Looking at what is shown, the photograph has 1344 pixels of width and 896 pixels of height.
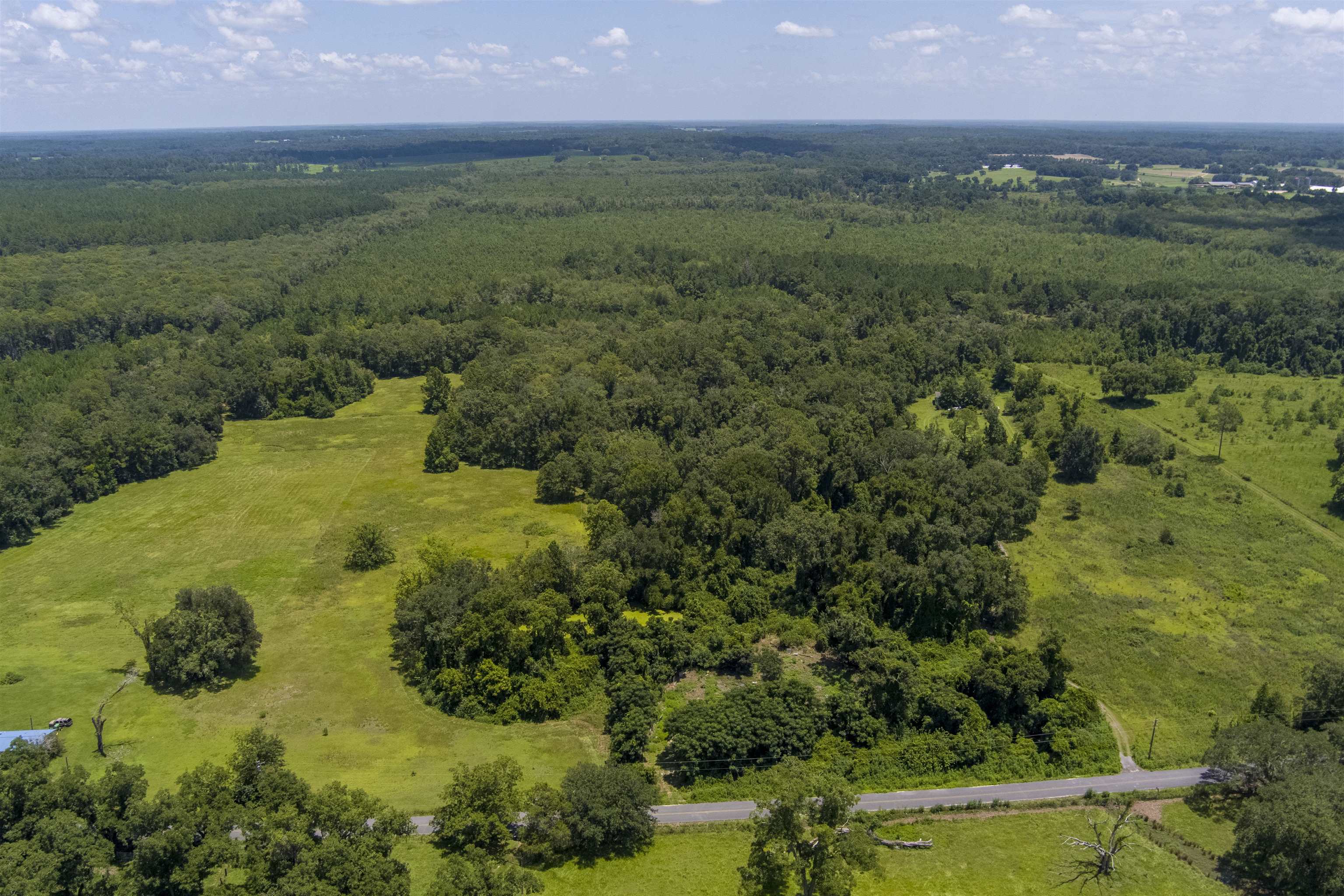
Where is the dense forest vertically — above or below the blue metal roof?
above

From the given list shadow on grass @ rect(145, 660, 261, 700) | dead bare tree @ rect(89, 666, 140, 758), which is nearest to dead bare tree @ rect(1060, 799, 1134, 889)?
shadow on grass @ rect(145, 660, 261, 700)

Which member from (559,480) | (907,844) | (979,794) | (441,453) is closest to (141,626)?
(441,453)

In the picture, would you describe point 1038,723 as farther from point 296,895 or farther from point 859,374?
point 859,374

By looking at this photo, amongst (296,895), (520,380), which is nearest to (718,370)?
(520,380)

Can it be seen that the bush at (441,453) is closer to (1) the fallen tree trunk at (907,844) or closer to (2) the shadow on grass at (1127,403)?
(1) the fallen tree trunk at (907,844)

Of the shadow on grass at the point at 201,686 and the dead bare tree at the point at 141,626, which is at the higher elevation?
the dead bare tree at the point at 141,626

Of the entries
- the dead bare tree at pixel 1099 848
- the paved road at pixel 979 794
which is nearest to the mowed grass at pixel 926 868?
the dead bare tree at pixel 1099 848

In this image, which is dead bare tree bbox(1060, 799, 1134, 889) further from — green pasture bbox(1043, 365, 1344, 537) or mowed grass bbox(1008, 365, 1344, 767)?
green pasture bbox(1043, 365, 1344, 537)
